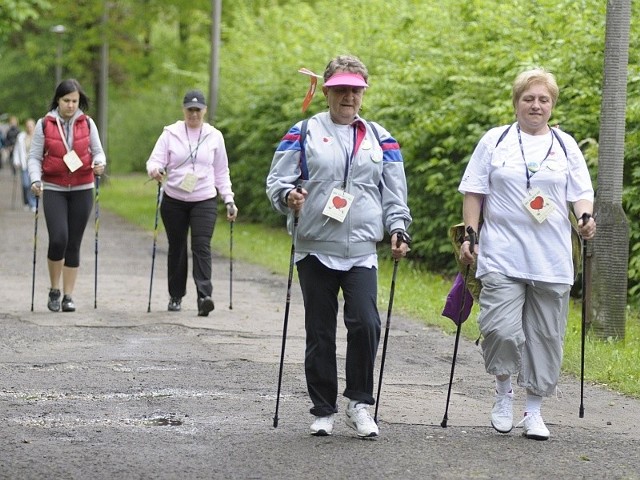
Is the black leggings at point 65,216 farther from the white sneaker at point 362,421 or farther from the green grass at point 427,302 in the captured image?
the white sneaker at point 362,421

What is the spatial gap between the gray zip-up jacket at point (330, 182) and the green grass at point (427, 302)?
2.65m

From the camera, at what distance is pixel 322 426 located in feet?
23.4

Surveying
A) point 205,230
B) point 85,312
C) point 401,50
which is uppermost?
point 401,50

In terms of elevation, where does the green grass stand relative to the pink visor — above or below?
below

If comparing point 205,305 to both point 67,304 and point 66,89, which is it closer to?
point 67,304

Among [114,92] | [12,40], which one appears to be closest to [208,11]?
[114,92]

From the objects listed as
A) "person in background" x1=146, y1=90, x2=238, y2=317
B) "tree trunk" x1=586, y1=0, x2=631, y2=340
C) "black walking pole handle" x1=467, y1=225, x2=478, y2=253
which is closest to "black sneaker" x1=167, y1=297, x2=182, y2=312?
"person in background" x1=146, y1=90, x2=238, y2=317

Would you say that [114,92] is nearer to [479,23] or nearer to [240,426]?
[479,23]

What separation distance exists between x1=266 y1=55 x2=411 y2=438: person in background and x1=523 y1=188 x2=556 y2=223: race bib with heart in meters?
0.63

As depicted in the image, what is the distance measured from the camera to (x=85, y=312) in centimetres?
1235

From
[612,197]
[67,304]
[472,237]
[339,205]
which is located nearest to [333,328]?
[339,205]

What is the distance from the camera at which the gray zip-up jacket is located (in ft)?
23.2

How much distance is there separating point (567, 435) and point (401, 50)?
36.8 feet

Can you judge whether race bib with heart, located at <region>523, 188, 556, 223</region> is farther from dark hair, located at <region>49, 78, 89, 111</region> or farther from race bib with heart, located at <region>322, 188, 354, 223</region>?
dark hair, located at <region>49, 78, 89, 111</region>
